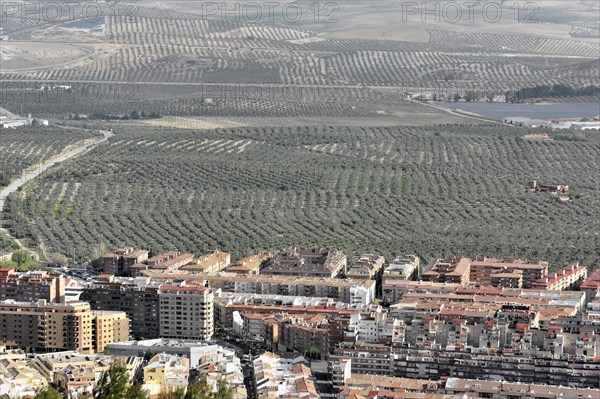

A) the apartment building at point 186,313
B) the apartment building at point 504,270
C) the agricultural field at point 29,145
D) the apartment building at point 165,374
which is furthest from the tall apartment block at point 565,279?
the agricultural field at point 29,145

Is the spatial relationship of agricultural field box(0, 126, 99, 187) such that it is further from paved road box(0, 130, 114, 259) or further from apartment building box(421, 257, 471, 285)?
apartment building box(421, 257, 471, 285)

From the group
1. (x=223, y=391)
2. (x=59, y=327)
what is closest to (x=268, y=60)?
(x=59, y=327)

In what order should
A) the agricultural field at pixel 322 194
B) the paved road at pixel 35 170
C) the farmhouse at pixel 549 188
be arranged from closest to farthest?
1. the agricultural field at pixel 322 194
2. the paved road at pixel 35 170
3. the farmhouse at pixel 549 188

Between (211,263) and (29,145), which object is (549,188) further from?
(29,145)

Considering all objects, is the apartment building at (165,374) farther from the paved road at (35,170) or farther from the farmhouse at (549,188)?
the farmhouse at (549,188)

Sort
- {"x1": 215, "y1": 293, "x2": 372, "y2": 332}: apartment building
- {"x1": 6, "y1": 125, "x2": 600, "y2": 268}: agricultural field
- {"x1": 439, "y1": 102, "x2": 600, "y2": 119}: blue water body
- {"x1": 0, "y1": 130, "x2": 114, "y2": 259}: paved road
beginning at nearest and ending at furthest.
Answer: {"x1": 215, "y1": 293, "x2": 372, "y2": 332}: apartment building
{"x1": 6, "y1": 125, "x2": 600, "y2": 268}: agricultural field
{"x1": 0, "y1": 130, "x2": 114, "y2": 259}: paved road
{"x1": 439, "y1": 102, "x2": 600, "y2": 119}: blue water body

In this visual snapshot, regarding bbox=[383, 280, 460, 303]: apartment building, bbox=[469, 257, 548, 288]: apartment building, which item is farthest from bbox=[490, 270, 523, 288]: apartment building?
bbox=[383, 280, 460, 303]: apartment building

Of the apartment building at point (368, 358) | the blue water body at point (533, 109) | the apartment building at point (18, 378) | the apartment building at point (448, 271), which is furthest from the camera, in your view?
the blue water body at point (533, 109)
